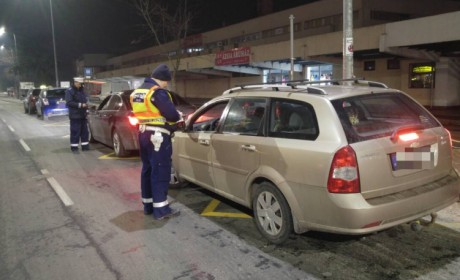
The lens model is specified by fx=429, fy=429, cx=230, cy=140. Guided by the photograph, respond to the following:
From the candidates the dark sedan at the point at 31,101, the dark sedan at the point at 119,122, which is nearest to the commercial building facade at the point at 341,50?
the dark sedan at the point at 31,101

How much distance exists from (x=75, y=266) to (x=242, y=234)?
5.73 feet

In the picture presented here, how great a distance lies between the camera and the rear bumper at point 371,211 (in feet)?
11.9

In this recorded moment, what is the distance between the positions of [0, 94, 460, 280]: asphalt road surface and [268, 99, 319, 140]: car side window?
115cm

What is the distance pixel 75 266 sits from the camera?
4.03m

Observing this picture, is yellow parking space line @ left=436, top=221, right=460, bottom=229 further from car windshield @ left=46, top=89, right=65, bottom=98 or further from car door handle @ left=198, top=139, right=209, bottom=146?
car windshield @ left=46, top=89, right=65, bottom=98

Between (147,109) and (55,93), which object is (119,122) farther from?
(55,93)

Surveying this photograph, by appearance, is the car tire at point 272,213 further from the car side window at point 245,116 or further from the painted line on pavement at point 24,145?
the painted line on pavement at point 24,145

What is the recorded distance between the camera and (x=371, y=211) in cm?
363

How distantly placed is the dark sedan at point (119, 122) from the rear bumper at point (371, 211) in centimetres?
561

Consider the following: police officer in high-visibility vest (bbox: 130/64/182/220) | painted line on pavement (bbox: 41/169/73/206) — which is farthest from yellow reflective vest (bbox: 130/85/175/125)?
painted line on pavement (bbox: 41/169/73/206)

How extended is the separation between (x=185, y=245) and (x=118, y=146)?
5.55 meters

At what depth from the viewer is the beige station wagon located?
3678 mm

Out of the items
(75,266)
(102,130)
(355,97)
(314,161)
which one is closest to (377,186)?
(314,161)

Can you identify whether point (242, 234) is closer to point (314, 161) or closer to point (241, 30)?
point (314, 161)
